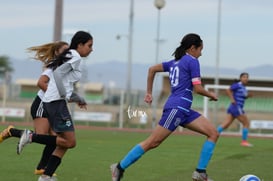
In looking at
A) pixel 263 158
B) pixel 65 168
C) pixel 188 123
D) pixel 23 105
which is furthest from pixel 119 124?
pixel 188 123

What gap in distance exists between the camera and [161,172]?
492 inches

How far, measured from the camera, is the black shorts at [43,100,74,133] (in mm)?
9922

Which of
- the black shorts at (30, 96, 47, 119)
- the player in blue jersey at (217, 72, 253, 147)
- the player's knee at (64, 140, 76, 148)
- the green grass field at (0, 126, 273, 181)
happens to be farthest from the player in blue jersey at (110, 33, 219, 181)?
the player in blue jersey at (217, 72, 253, 147)

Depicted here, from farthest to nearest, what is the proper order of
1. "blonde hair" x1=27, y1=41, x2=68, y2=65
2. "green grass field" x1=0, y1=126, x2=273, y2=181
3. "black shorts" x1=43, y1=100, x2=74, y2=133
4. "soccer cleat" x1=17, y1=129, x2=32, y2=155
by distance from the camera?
"green grass field" x1=0, y1=126, x2=273, y2=181 < "blonde hair" x1=27, y1=41, x2=68, y2=65 < "soccer cleat" x1=17, y1=129, x2=32, y2=155 < "black shorts" x1=43, y1=100, x2=74, y2=133

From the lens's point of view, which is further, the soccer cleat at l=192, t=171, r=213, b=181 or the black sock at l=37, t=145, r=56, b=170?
the black sock at l=37, t=145, r=56, b=170

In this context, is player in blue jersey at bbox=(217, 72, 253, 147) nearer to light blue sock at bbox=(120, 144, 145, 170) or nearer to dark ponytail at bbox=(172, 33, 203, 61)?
dark ponytail at bbox=(172, 33, 203, 61)

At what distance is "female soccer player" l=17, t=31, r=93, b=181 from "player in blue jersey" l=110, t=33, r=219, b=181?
0.80m

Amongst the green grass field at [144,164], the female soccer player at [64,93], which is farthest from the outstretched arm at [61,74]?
the green grass field at [144,164]

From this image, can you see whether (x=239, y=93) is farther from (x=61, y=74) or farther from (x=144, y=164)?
(x=61, y=74)

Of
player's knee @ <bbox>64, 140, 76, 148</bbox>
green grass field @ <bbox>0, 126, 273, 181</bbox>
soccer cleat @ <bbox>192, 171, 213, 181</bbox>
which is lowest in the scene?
green grass field @ <bbox>0, 126, 273, 181</bbox>

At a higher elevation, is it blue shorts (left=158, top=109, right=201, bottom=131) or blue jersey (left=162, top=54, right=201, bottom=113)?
blue jersey (left=162, top=54, right=201, bottom=113)

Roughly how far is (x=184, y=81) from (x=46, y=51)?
2129mm

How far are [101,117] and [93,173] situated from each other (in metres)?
26.3

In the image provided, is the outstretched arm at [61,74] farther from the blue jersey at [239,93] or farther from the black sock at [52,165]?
the blue jersey at [239,93]
